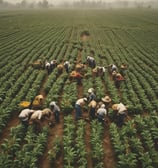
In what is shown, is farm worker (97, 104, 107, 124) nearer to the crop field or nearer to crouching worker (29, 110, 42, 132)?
the crop field

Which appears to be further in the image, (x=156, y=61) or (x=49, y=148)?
(x=156, y=61)

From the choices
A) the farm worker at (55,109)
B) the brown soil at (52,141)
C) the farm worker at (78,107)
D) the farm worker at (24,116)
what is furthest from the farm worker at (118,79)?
the farm worker at (24,116)

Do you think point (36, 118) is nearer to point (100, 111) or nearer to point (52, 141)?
point (52, 141)

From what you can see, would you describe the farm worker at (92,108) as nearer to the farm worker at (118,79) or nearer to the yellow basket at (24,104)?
the yellow basket at (24,104)

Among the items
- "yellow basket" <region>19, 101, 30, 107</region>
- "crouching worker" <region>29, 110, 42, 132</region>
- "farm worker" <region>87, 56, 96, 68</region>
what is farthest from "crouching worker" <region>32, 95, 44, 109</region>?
"farm worker" <region>87, 56, 96, 68</region>

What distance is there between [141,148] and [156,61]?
15.2 meters

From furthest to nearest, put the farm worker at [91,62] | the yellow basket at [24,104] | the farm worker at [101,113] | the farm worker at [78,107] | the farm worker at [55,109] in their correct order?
the farm worker at [91,62]
the yellow basket at [24,104]
the farm worker at [78,107]
the farm worker at [55,109]
the farm worker at [101,113]

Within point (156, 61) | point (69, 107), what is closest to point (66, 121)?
point (69, 107)

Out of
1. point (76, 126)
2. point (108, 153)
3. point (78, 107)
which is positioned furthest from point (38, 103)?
point (108, 153)

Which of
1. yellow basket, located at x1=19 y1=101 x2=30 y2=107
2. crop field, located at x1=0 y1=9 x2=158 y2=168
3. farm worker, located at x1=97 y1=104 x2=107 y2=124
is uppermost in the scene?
farm worker, located at x1=97 y1=104 x2=107 y2=124

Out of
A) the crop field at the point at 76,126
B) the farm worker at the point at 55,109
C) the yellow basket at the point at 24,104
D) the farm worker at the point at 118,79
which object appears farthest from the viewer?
the farm worker at the point at 118,79

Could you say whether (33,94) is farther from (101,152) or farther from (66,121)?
(101,152)

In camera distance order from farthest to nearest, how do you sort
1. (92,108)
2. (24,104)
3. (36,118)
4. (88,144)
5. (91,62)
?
(91,62) → (24,104) → (92,108) → (36,118) → (88,144)

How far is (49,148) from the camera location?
10.1 meters
